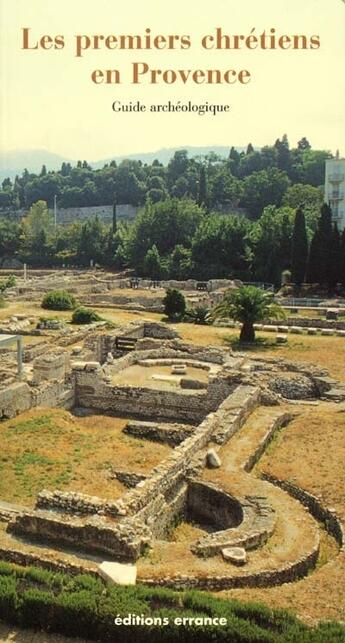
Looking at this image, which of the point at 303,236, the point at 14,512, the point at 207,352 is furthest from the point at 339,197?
the point at 14,512

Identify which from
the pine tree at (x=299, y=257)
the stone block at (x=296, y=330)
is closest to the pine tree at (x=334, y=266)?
the pine tree at (x=299, y=257)

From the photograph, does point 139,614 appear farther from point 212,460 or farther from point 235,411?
point 235,411

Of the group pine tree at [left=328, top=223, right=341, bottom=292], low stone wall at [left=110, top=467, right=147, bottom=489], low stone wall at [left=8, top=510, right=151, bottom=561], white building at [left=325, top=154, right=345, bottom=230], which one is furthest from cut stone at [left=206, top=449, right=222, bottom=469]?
white building at [left=325, top=154, right=345, bottom=230]

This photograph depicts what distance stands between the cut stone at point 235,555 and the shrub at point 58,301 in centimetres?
3285

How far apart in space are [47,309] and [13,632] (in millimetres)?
34506

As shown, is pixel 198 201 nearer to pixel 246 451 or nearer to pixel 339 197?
pixel 339 197

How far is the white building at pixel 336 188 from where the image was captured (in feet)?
211

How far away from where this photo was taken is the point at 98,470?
1644 cm

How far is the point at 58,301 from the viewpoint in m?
42.4

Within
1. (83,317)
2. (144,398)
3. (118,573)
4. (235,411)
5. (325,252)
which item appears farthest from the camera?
(325,252)

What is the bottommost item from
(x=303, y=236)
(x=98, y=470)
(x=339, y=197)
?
(x=98, y=470)

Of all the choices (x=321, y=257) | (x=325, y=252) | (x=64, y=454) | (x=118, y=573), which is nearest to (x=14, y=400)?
(x=64, y=454)

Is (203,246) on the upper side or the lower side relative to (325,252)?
upper

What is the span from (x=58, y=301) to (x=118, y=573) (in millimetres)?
33791
